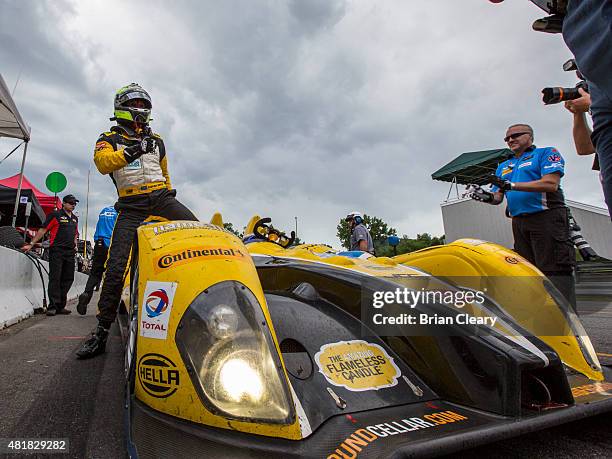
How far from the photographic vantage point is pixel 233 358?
1.09 meters

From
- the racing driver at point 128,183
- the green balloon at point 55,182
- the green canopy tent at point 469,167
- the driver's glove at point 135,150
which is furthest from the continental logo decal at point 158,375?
the green canopy tent at point 469,167

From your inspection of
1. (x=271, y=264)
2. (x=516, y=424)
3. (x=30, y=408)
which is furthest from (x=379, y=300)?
(x=30, y=408)

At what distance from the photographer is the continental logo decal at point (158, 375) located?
3.63 feet

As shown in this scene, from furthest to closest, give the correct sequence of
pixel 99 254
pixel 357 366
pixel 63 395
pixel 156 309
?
pixel 99 254, pixel 63 395, pixel 357 366, pixel 156 309

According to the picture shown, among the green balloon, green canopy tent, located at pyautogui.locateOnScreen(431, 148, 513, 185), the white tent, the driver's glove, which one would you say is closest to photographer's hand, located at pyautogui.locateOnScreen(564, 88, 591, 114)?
the driver's glove

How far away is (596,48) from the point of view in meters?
1.05

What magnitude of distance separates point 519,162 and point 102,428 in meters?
3.56

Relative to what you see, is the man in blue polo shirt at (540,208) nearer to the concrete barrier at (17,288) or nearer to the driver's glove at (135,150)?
the driver's glove at (135,150)

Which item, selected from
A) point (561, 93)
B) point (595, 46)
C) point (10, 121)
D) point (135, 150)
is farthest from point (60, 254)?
point (595, 46)

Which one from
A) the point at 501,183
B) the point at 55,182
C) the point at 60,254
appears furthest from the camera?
the point at 55,182

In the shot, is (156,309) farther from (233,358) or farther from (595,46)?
(595,46)

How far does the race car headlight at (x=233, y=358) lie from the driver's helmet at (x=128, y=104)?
2.38 meters

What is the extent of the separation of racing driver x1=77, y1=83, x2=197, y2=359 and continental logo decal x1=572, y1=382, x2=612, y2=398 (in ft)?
8.30

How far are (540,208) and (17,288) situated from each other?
6.17 meters
